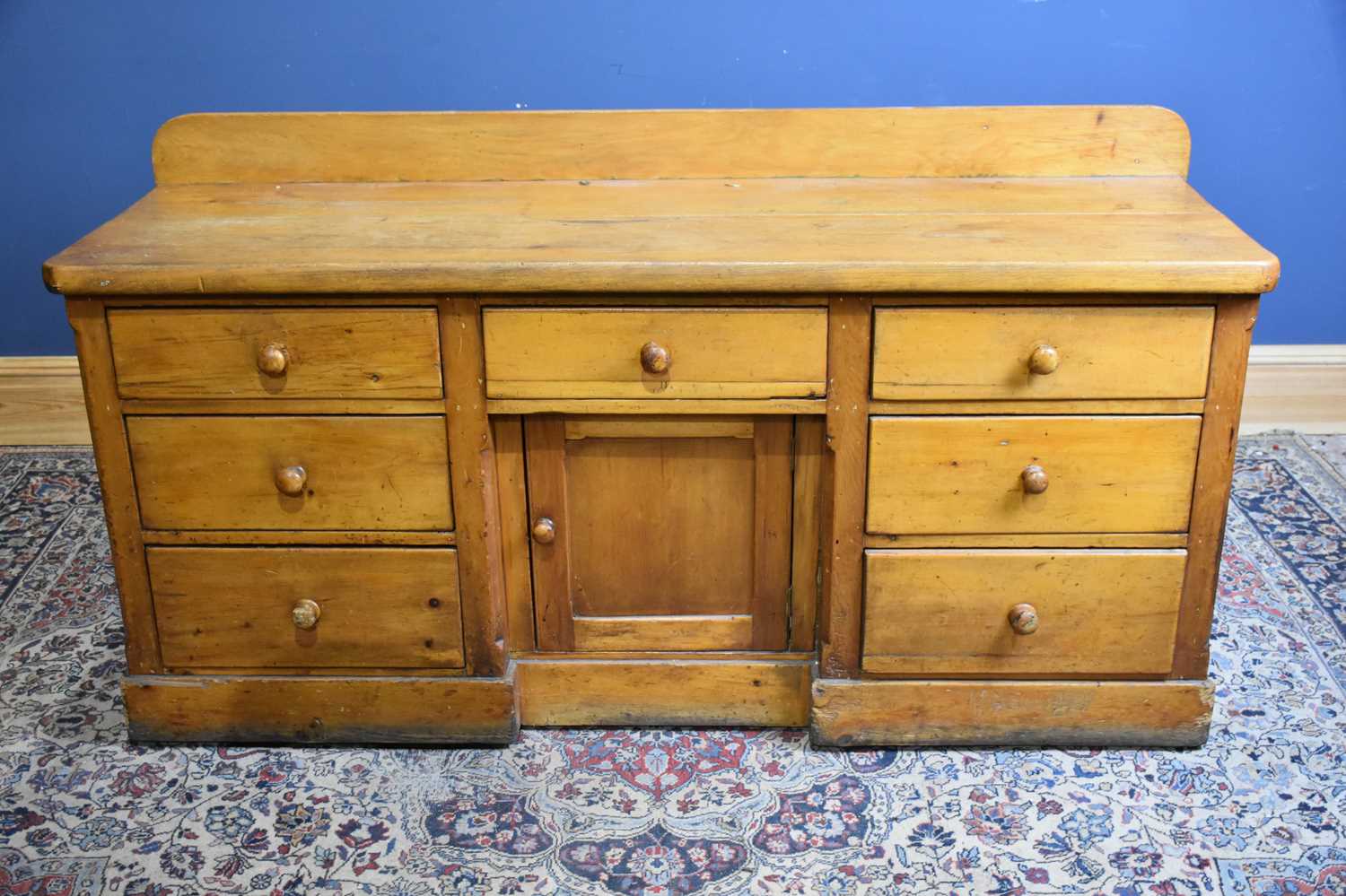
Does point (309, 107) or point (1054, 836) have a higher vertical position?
point (309, 107)

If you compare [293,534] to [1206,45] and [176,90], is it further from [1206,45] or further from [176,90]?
[1206,45]

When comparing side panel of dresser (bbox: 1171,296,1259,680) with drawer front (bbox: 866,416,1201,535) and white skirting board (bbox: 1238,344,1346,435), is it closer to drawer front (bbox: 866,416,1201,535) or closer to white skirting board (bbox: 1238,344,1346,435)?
drawer front (bbox: 866,416,1201,535)

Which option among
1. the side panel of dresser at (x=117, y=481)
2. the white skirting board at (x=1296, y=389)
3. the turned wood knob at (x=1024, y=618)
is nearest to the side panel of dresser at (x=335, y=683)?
the side panel of dresser at (x=117, y=481)

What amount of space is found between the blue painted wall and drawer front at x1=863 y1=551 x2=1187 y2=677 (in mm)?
1027

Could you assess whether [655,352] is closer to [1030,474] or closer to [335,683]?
[1030,474]

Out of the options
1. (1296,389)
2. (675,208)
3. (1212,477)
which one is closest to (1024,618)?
(1212,477)

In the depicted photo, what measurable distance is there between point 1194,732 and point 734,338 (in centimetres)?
94

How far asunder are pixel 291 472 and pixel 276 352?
180 mm

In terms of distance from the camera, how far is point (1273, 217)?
9.03 ft

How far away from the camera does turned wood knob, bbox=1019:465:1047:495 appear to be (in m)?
1.90

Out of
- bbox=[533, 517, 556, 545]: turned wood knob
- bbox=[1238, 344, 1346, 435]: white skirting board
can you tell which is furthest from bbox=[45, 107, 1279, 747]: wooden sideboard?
bbox=[1238, 344, 1346, 435]: white skirting board

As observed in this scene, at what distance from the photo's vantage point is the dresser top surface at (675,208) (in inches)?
71.2

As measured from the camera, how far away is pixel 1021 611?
197cm

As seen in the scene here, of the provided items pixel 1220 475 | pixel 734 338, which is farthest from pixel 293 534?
pixel 1220 475
